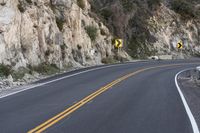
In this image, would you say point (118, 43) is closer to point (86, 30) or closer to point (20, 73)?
point (86, 30)

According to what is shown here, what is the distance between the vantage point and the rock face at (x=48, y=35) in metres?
26.1

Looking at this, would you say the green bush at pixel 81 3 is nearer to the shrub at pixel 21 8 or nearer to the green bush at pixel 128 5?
the shrub at pixel 21 8

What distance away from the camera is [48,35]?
31812mm

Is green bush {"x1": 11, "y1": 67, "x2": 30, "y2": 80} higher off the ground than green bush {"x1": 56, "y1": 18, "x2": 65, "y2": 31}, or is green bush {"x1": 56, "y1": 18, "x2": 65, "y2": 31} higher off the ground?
green bush {"x1": 56, "y1": 18, "x2": 65, "y2": 31}

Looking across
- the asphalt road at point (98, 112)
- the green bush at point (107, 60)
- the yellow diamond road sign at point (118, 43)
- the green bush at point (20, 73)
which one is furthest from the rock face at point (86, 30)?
the asphalt road at point (98, 112)

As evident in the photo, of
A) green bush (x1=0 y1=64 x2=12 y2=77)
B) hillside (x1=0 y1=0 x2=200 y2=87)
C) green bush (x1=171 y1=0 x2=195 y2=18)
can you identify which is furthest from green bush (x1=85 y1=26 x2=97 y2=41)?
green bush (x1=171 y1=0 x2=195 y2=18)

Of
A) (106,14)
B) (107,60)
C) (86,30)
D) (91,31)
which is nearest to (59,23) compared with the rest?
(86,30)

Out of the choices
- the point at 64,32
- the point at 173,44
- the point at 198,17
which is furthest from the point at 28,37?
the point at 198,17

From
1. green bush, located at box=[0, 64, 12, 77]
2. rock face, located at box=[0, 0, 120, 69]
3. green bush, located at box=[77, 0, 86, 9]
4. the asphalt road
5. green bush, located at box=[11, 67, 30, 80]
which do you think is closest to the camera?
the asphalt road

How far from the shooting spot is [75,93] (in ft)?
58.1

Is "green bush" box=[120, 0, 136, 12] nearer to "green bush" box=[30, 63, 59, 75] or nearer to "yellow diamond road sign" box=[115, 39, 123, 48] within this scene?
"yellow diamond road sign" box=[115, 39, 123, 48]

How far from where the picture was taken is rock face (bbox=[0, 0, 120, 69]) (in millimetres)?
26094

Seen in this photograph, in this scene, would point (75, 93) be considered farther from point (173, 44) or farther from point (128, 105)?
point (173, 44)

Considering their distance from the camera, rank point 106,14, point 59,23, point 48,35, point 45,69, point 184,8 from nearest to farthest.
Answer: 1. point 45,69
2. point 48,35
3. point 59,23
4. point 106,14
5. point 184,8
